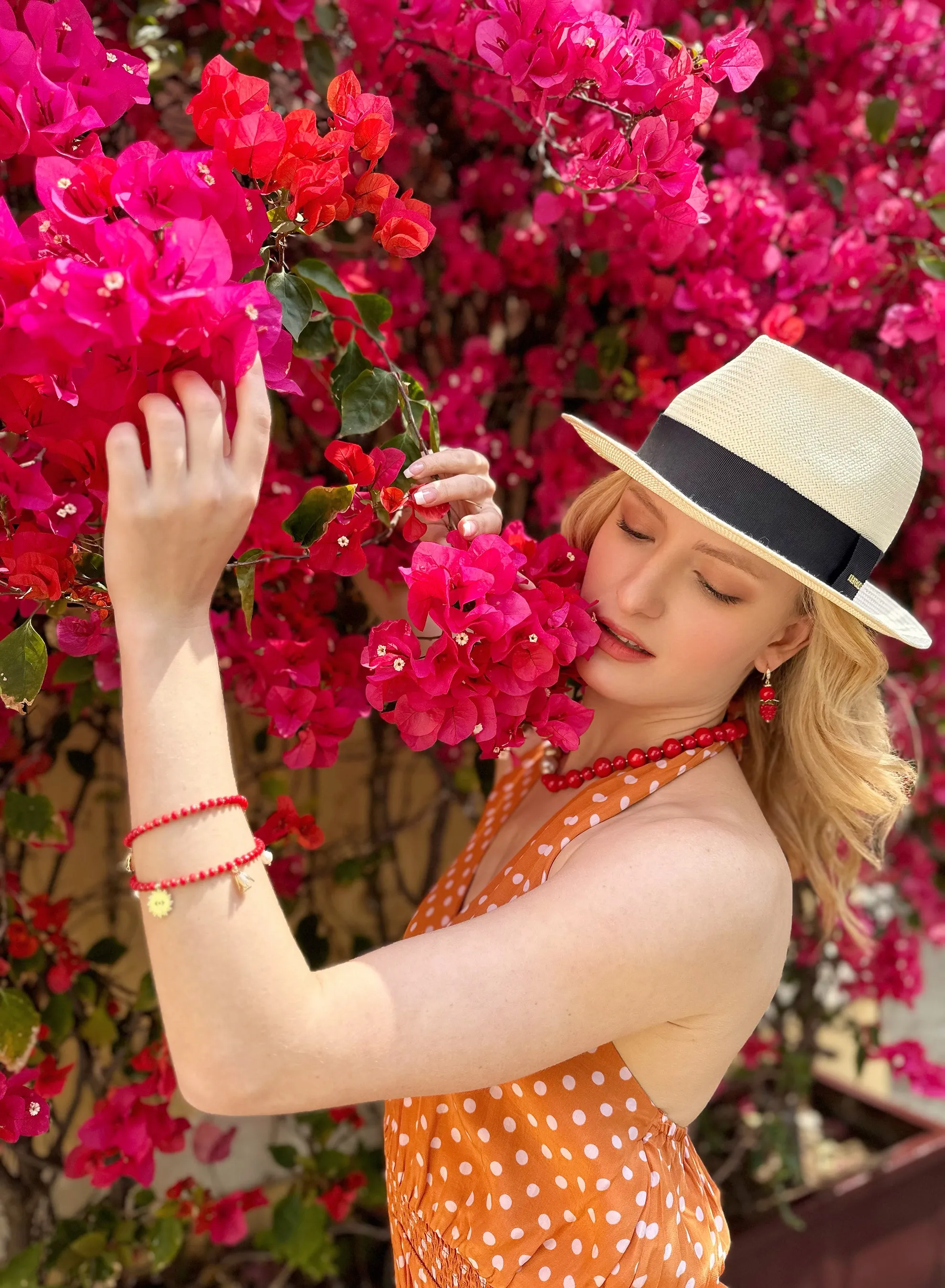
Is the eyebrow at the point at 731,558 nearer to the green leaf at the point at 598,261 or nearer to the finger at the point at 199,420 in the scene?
the finger at the point at 199,420

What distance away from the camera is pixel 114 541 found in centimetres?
80

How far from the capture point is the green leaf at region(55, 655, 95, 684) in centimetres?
136

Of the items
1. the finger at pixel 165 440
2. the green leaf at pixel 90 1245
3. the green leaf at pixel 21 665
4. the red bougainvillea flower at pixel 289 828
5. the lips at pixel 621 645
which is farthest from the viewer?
the green leaf at pixel 90 1245

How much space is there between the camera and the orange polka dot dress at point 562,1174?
122 cm

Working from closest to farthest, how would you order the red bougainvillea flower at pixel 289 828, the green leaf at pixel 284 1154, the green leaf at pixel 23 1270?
the red bougainvillea flower at pixel 289 828, the green leaf at pixel 23 1270, the green leaf at pixel 284 1154

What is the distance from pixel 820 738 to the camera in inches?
53.7

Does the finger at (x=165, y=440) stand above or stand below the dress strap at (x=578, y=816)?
above

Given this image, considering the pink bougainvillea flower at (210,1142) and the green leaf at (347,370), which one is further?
the pink bougainvillea flower at (210,1142)

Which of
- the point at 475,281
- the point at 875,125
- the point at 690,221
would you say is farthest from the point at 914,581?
the point at 690,221

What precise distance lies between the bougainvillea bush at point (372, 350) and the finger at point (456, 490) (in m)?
0.03

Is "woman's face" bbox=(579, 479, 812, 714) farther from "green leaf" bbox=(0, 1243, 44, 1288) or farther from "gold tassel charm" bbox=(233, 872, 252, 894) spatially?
"green leaf" bbox=(0, 1243, 44, 1288)

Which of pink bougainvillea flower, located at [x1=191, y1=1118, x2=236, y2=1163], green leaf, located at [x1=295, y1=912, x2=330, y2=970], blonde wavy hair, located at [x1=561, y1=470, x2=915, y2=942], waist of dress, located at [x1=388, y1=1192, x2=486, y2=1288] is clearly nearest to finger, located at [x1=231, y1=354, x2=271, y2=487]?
blonde wavy hair, located at [x1=561, y1=470, x2=915, y2=942]

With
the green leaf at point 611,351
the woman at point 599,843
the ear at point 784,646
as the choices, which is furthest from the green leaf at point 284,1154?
the green leaf at point 611,351

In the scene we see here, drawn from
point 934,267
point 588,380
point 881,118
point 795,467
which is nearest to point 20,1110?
point 795,467
